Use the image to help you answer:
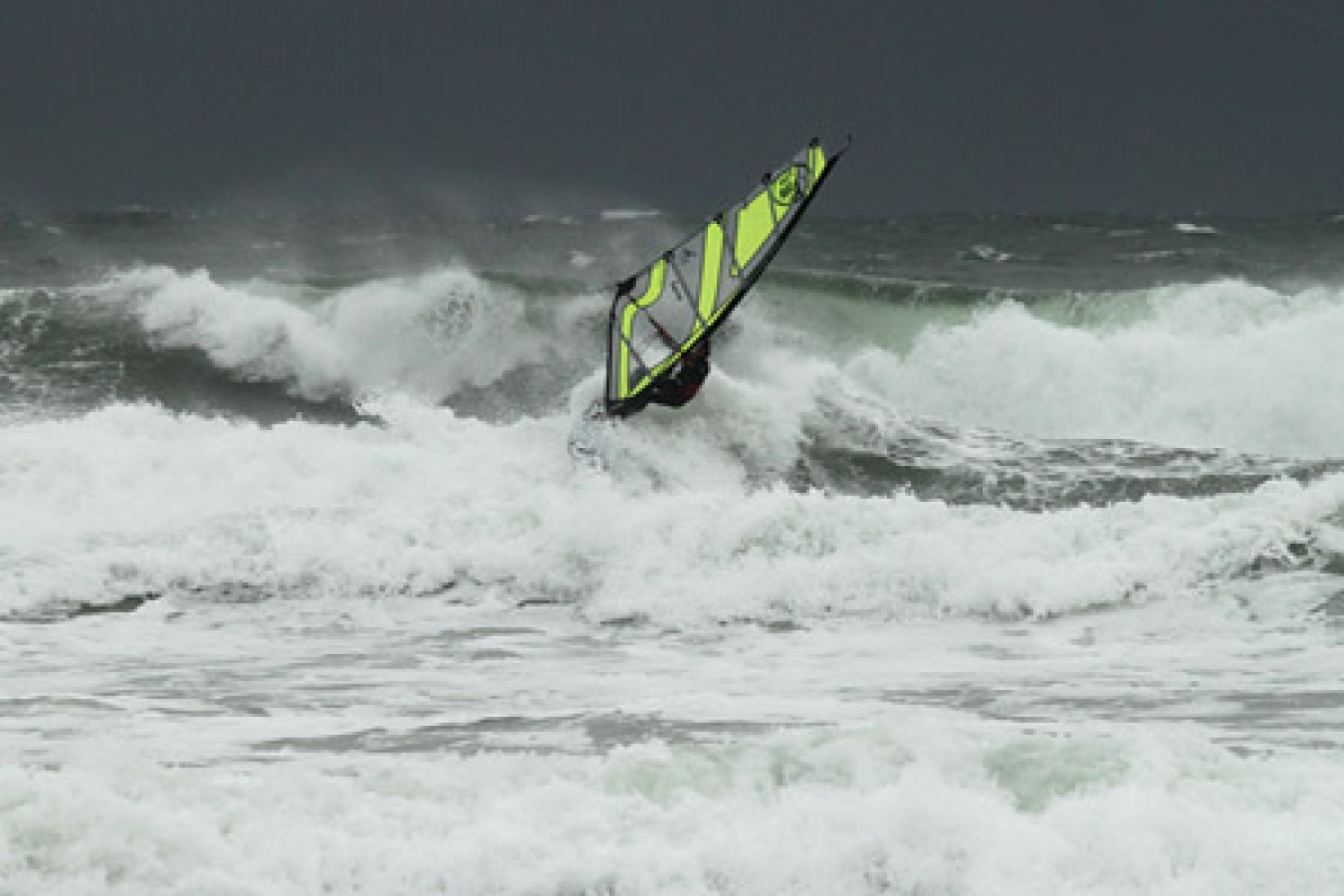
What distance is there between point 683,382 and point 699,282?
2.92 feet

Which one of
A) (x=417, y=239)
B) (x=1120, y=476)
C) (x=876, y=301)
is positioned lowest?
(x=1120, y=476)

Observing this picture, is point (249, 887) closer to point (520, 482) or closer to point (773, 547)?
point (773, 547)

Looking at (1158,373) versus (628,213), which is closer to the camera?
(1158,373)

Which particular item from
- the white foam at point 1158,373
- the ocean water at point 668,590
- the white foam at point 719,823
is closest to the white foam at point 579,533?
the ocean water at point 668,590

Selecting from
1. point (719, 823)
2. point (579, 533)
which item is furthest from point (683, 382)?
point (719, 823)

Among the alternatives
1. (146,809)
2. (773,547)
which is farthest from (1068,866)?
(773,547)

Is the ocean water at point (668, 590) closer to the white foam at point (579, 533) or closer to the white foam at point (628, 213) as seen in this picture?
the white foam at point (579, 533)

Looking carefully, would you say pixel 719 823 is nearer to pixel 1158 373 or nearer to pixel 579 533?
pixel 579 533

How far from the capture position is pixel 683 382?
1521 cm

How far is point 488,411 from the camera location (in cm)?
1844

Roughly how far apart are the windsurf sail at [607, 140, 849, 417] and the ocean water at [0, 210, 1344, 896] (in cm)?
64

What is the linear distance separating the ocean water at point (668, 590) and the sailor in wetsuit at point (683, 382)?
0.40 meters

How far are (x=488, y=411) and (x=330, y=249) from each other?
13.9 m

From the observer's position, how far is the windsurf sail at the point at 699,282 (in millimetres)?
15320
